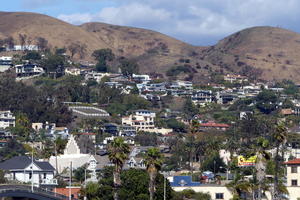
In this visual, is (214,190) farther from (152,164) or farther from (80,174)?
(80,174)

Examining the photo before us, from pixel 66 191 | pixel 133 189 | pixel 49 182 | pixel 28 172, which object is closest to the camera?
pixel 133 189

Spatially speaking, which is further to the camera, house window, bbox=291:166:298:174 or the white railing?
the white railing

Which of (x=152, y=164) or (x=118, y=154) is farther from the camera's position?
(x=118, y=154)

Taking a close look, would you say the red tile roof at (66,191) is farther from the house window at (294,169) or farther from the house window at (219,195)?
the house window at (294,169)

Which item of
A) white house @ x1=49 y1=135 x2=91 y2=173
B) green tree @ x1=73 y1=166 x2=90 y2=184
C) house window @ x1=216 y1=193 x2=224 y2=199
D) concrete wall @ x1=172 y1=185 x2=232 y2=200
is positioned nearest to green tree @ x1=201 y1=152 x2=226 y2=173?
green tree @ x1=73 y1=166 x2=90 y2=184

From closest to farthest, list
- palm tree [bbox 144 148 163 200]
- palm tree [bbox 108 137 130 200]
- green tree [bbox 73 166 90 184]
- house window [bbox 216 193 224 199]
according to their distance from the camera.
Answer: palm tree [bbox 144 148 163 200] < palm tree [bbox 108 137 130 200] < house window [bbox 216 193 224 199] < green tree [bbox 73 166 90 184]

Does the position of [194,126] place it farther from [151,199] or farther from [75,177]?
[151,199]

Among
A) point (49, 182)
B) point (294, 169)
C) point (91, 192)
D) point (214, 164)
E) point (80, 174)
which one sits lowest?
point (80, 174)

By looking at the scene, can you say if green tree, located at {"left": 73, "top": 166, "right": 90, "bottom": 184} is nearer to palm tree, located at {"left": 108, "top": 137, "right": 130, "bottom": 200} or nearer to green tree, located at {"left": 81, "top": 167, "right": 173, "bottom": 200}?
green tree, located at {"left": 81, "top": 167, "right": 173, "bottom": 200}

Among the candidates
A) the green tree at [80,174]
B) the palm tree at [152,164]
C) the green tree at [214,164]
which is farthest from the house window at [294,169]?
the green tree at [80,174]

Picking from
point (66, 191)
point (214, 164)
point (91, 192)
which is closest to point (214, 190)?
point (91, 192)

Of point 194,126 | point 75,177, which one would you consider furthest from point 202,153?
point 75,177
